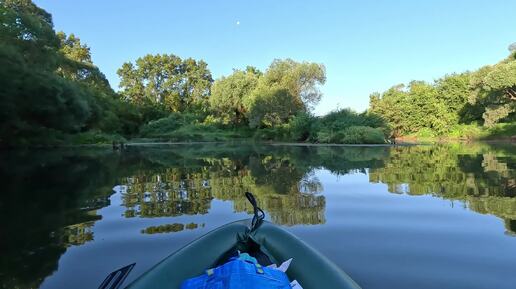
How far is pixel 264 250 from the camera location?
8.13ft

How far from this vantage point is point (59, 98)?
55.0 feet

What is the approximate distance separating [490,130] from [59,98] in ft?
87.2

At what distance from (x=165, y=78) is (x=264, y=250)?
52298 mm

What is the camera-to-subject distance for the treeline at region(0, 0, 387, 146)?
54.6 feet

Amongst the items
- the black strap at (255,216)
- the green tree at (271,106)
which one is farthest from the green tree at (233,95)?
the black strap at (255,216)

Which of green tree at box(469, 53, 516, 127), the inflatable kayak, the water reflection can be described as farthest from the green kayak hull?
green tree at box(469, 53, 516, 127)

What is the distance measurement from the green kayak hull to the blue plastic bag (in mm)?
126

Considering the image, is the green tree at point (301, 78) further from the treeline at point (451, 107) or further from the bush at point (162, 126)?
the bush at point (162, 126)

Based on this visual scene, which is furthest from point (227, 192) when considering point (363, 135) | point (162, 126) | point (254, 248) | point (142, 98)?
point (142, 98)

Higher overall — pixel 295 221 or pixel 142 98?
pixel 142 98

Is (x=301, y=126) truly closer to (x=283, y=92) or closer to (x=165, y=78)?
(x=283, y=92)

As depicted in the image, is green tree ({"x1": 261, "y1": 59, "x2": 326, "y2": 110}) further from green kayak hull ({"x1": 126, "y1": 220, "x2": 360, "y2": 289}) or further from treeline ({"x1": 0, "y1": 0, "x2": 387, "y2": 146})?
green kayak hull ({"x1": 126, "y1": 220, "x2": 360, "y2": 289})

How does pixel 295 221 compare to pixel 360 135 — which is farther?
pixel 360 135

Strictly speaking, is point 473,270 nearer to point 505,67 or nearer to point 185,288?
point 185,288
